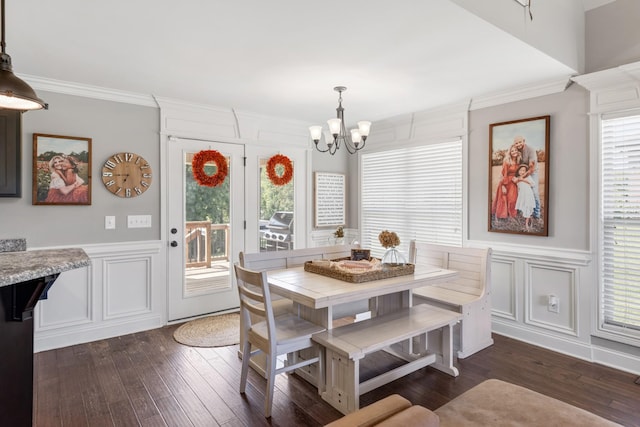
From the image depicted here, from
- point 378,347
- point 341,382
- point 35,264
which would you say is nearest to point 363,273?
point 378,347

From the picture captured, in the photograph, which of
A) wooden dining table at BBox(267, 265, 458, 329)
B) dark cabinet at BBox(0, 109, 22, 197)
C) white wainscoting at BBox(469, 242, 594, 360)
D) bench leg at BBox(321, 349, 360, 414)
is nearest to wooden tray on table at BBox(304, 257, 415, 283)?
wooden dining table at BBox(267, 265, 458, 329)

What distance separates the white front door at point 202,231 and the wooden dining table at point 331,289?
1546 millimetres

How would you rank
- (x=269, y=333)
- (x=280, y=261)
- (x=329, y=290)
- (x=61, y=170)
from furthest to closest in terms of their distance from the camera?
1. (x=61, y=170)
2. (x=280, y=261)
3. (x=329, y=290)
4. (x=269, y=333)

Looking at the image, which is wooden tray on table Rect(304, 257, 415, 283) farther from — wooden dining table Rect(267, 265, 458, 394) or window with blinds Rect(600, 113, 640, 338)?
window with blinds Rect(600, 113, 640, 338)

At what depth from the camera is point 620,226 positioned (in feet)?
9.91

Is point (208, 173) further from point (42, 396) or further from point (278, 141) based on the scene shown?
point (42, 396)

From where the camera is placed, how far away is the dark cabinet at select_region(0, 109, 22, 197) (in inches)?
121

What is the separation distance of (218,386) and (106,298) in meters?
1.74

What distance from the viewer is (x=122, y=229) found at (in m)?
3.73

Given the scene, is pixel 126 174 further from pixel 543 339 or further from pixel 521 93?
pixel 543 339

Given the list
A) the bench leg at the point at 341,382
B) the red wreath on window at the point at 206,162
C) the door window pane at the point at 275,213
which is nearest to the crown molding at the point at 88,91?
the red wreath on window at the point at 206,162

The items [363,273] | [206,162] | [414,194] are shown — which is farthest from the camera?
[414,194]

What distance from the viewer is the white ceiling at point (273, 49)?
2129 mm

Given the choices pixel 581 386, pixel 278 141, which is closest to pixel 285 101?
pixel 278 141
